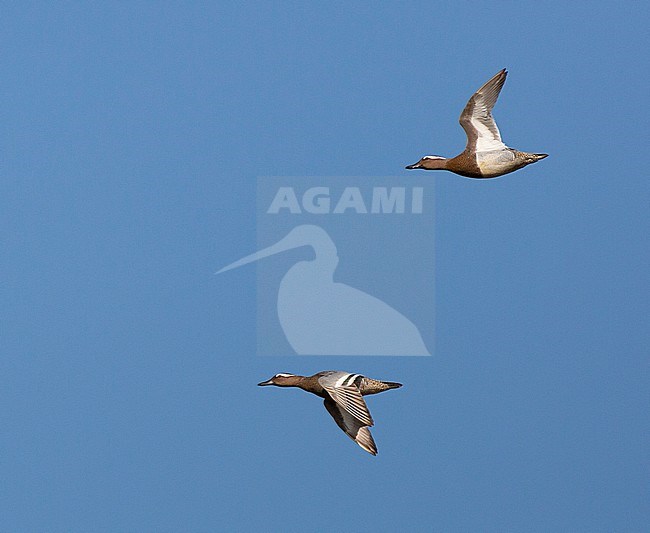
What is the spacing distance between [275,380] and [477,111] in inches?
144

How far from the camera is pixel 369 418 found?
50.6ft

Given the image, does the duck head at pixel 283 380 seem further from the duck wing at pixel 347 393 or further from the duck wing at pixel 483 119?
the duck wing at pixel 483 119

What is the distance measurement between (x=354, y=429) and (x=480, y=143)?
3320 mm

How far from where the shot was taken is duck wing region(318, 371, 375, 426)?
612 inches

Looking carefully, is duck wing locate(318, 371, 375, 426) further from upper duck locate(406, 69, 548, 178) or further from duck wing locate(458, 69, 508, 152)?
duck wing locate(458, 69, 508, 152)

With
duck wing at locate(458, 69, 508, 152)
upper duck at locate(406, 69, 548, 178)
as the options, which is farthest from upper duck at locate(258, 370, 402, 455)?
duck wing at locate(458, 69, 508, 152)

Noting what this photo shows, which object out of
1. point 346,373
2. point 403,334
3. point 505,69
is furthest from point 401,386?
point 505,69

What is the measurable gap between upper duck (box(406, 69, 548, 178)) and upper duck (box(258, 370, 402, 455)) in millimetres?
2398

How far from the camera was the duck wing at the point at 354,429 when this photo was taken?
1600cm

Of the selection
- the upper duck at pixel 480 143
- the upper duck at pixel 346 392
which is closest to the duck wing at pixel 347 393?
the upper duck at pixel 346 392

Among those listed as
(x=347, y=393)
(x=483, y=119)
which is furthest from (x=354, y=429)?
(x=483, y=119)

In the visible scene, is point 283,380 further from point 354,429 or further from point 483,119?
point 483,119

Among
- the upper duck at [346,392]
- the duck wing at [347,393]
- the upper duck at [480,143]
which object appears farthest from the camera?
the upper duck at [480,143]

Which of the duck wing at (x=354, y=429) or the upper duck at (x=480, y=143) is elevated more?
the upper duck at (x=480, y=143)
